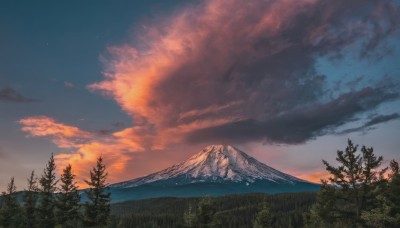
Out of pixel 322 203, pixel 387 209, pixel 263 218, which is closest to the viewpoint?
pixel 387 209

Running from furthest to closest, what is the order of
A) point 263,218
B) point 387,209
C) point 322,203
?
1. point 263,218
2. point 322,203
3. point 387,209

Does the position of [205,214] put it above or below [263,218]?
above

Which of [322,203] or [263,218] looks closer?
[322,203]

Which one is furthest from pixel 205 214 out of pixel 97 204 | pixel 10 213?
pixel 10 213

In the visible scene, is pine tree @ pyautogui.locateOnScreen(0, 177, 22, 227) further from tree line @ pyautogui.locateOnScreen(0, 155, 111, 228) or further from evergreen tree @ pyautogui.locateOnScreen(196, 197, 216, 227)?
evergreen tree @ pyautogui.locateOnScreen(196, 197, 216, 227)

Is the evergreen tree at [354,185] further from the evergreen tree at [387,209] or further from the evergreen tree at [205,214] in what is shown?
the evergreen tree at [205,214]

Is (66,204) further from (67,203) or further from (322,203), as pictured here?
(322,203)

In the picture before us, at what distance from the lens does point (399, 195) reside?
28.0m

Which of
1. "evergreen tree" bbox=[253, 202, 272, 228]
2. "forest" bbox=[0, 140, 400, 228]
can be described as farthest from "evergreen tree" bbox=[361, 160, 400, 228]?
"evergreen tree" bbox=[253, 202, 272, 228]

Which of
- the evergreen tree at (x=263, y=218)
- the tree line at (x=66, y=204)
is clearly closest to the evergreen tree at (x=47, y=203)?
the tree line at (x=66, y=204)

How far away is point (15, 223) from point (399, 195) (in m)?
42.5

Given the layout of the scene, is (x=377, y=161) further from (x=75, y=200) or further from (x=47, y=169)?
(x=47, y=169)

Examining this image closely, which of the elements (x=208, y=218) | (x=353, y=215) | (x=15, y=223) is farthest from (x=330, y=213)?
(x=15, y=223)

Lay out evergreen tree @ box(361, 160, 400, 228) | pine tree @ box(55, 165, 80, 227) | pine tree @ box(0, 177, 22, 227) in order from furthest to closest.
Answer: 1. pine tree @ box(0, 177, 22, 227)
2. pine tree @ box(55, 165, 80, 227)
3. evergreen tree @ box(361, 160, 400, 228)
